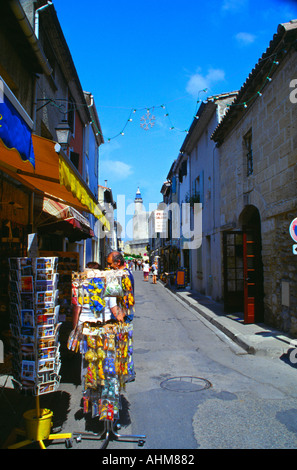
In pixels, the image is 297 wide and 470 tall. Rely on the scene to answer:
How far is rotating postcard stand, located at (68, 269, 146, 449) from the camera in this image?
11.4ft

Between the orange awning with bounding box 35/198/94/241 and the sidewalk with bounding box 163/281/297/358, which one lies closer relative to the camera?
the sidewalk with bounding box 163/281/297/358

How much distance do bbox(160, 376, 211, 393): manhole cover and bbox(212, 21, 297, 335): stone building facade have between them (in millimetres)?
3190

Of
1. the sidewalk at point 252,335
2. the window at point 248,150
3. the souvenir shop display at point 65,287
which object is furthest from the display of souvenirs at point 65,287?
the window at point 248,150

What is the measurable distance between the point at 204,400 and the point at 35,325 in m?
2.30

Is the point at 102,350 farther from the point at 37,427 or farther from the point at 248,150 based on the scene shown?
the point at 248,150

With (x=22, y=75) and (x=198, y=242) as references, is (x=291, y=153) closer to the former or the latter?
(x=22, y=75)

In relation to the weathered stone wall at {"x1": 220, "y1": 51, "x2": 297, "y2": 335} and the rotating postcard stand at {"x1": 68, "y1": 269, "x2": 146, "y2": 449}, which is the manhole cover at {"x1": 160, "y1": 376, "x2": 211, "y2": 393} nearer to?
the rotating postcard stand at {"x1": 68, "y1": 269, "x2": 146, "y2": 449}

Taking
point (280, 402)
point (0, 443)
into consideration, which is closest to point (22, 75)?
point (0, 443)

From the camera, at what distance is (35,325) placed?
3.38 metres

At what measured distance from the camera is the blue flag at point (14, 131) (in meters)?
2.93

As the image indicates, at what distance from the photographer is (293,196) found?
7.35m

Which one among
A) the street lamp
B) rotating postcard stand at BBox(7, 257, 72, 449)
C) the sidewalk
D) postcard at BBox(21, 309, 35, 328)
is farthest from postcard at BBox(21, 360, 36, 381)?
the street lamp

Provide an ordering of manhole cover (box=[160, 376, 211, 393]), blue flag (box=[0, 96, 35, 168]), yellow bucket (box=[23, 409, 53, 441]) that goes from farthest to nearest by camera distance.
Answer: manhole cover (box=[160, 376, 211, 393]), yellow bucket (box=[23, 409, 53, 441]), blue flag (box=[0, 96, 35, 168])

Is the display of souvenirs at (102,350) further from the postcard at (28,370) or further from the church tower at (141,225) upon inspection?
the church tower at (141,225)
